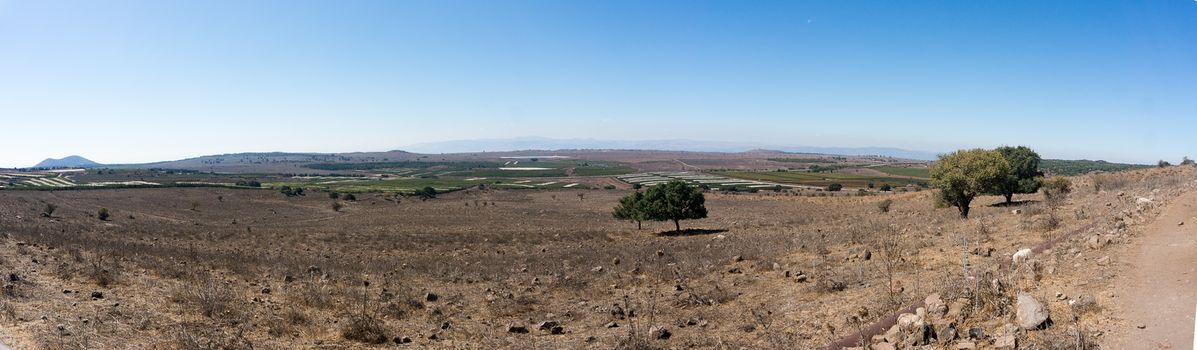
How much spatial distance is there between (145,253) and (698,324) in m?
19.3

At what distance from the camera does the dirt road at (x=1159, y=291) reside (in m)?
6.21

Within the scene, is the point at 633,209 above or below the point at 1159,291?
below

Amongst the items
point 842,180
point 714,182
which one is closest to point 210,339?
point 714,182

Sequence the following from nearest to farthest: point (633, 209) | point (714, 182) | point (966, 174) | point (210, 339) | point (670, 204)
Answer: point (210, 339)
point (966, 174)
point (670, 204)
point (633, 209)
point (714, 182)

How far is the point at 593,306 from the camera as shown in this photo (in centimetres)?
1180

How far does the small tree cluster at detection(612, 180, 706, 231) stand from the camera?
36.7 m

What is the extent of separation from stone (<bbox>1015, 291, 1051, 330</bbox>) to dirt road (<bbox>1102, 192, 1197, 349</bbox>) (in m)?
0.68

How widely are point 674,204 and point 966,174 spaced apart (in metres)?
17.0

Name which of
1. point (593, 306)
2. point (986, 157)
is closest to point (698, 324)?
point (593, 306)

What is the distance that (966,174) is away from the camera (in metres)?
26.5

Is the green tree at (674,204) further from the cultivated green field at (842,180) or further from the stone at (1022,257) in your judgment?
the cultivated green field at (842,180)

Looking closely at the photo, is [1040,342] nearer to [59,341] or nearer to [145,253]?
[59,341]

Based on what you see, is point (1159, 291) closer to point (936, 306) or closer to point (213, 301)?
point (936, 306)

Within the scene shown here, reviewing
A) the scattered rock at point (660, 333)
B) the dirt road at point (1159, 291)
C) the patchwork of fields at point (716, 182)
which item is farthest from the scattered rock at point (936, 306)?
the patchwork of fields at point (716, 182)
